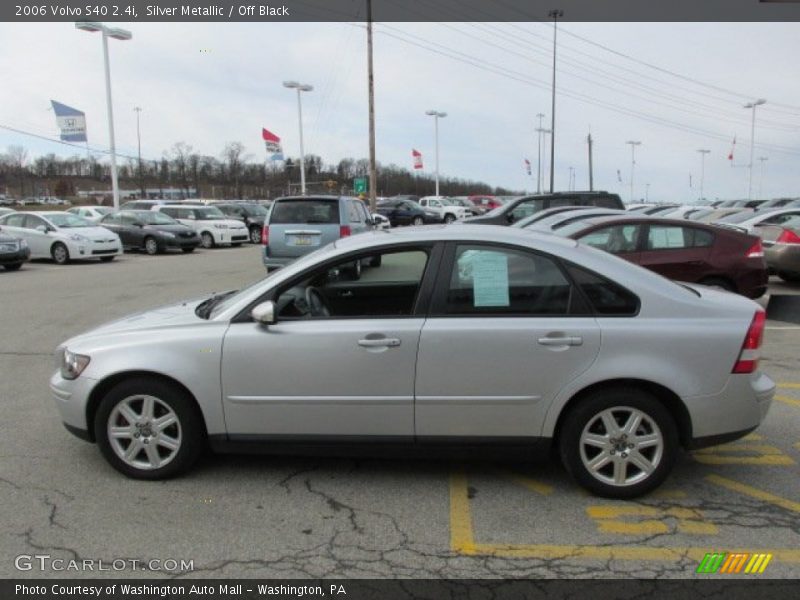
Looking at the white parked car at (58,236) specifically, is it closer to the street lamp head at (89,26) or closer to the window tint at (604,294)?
the street lamp head at (89,26)

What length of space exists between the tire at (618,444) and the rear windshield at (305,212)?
29.3 feet

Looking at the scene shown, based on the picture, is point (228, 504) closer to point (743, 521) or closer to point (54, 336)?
point (743, 521)

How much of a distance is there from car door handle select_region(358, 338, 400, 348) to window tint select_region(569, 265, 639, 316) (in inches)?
44.1

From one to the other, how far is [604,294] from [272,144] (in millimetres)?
42986

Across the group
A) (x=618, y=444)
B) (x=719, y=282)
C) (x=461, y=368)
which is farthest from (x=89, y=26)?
(x=618, y=444)

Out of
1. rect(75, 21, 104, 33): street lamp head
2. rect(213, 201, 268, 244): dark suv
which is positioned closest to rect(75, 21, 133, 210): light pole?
rect(75, 21, 104, 33): street lamp head

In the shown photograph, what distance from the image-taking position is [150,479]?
394 centimetres

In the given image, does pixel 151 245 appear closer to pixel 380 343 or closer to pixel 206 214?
pixel 206 214

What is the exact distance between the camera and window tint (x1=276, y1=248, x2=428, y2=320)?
12.6 feet

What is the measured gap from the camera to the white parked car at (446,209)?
128 ft

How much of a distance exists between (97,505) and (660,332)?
3.37 meters

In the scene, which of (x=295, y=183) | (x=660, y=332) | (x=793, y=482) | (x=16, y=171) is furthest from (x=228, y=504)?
(x=16, y=171)

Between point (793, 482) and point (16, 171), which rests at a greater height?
point (16, 171)

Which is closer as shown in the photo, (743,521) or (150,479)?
(743,521)
